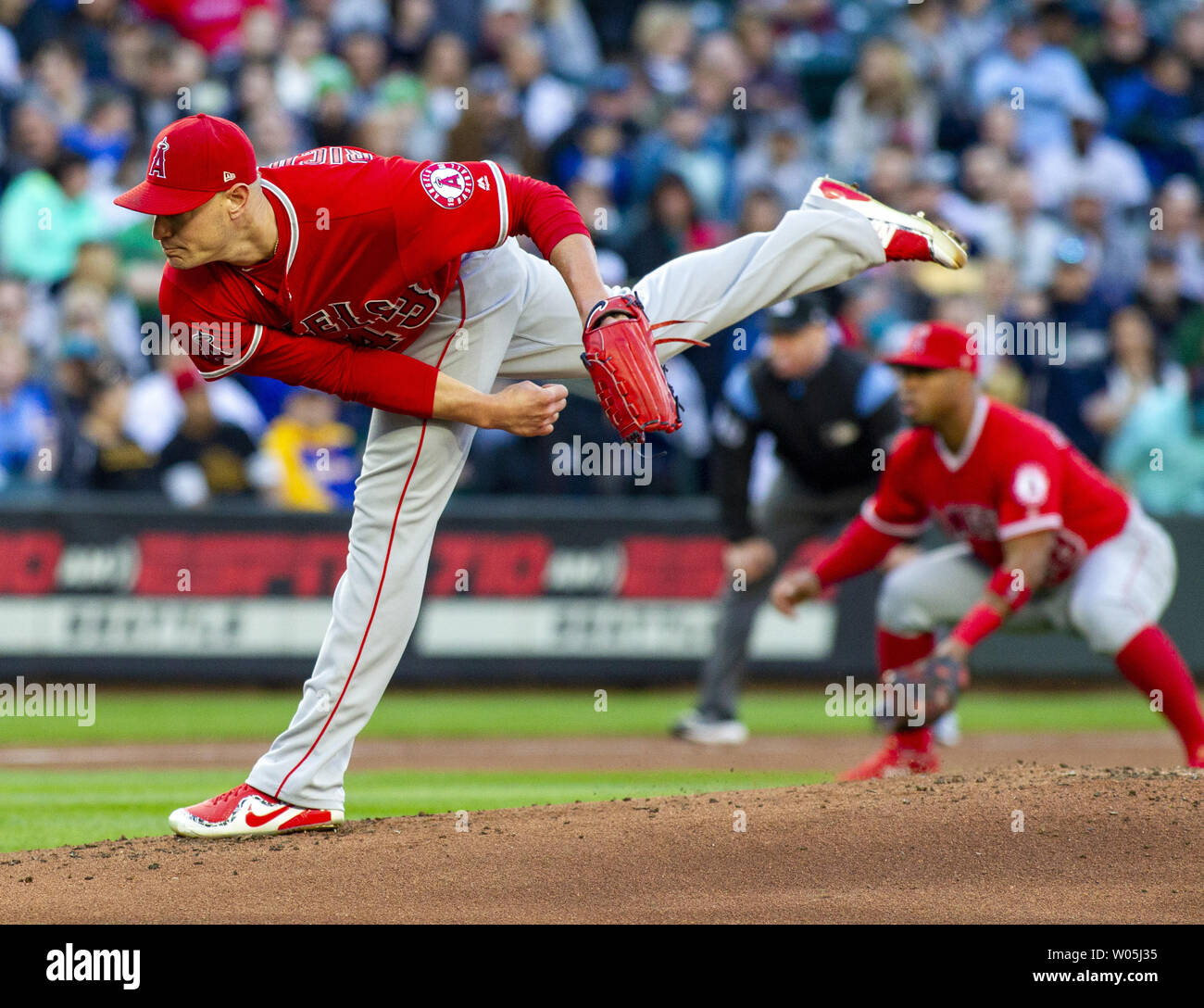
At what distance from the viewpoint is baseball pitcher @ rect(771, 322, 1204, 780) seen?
657 centimetres

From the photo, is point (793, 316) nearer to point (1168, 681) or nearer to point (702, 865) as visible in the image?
point (1168, 681)

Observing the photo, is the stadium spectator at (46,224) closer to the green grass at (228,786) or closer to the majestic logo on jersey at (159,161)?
the green grass at (228,786)

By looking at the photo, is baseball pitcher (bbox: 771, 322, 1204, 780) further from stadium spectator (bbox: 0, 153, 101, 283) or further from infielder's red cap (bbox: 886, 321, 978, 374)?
stadium spectator (bbox: 0, 153, 101, 283)

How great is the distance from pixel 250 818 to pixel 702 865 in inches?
56.8


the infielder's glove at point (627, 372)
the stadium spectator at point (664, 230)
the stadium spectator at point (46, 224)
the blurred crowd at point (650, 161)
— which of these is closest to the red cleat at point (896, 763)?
the infielder's glove at point (627, 372)

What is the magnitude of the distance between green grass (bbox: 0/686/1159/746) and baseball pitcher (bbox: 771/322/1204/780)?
2.56 m

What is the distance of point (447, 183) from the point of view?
471cm

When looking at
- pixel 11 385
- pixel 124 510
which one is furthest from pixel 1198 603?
pixel 11 385

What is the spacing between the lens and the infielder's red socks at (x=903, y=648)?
743cm

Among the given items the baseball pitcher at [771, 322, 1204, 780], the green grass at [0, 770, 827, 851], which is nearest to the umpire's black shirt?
the baseball pitcher at [771, 322, 1204, 780]

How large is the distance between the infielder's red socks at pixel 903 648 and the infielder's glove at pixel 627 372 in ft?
10.7

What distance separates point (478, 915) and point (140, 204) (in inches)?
85.1

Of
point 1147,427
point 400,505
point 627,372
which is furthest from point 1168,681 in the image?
point 1147,427
